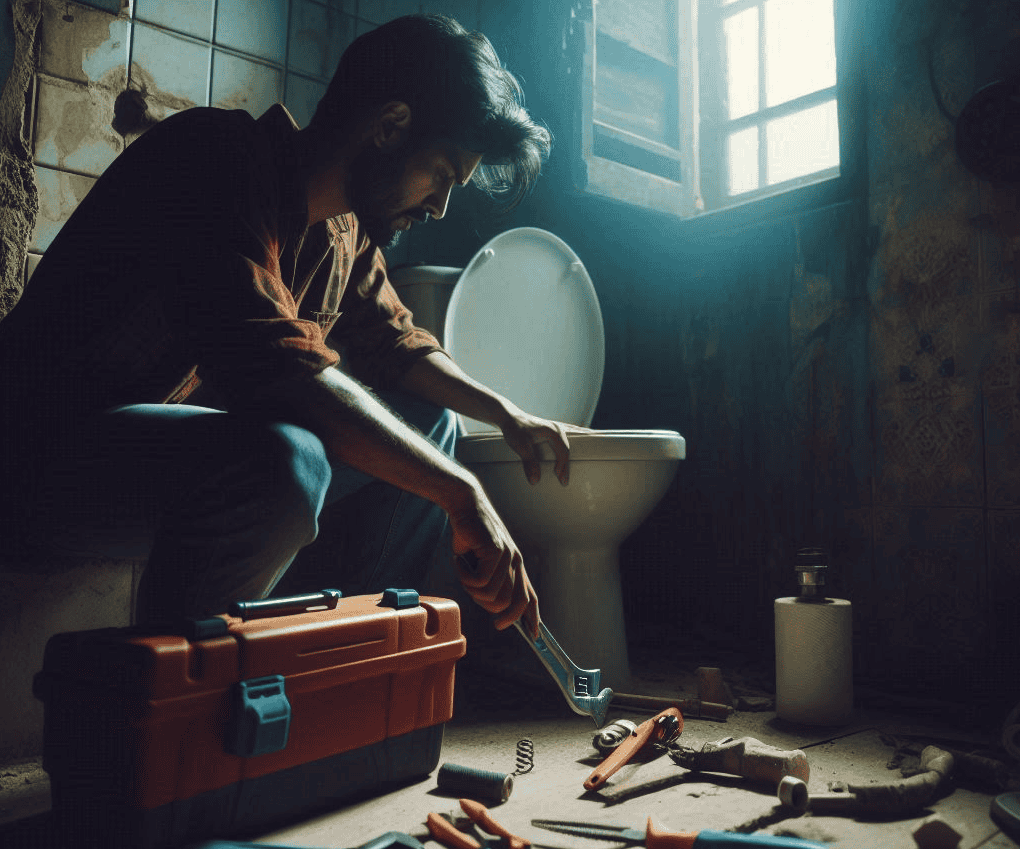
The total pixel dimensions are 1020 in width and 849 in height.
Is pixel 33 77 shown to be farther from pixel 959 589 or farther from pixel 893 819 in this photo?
pixel 959 589

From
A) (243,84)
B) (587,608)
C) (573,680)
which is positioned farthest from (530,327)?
(573,680)

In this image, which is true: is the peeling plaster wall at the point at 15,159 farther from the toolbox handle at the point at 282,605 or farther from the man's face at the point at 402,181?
the toolbox handle at the point at 282,605

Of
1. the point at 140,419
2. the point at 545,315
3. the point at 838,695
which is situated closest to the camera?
the point at 140,419

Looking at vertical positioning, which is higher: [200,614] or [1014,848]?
[200,614]

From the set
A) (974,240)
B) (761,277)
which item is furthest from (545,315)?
(974,240)

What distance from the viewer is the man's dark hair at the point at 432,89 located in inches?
43.8

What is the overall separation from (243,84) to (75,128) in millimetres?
372

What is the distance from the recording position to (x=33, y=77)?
1.30 meters

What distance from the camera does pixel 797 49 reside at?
2240 millimetres

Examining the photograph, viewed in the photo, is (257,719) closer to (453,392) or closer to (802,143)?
(453,392)

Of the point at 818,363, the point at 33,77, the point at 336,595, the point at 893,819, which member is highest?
the point at 33,77

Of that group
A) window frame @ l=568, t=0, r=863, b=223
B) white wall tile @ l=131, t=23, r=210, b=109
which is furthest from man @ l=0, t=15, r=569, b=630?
window frame @ l=568, t=0, r=863, b=223

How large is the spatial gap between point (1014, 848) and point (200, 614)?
0.89 metres

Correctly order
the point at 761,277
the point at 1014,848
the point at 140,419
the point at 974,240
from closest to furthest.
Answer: the point at 1014,848 → the point at 140,419 → the point at 974,240 → the point at 761,277
